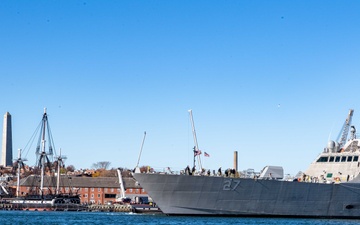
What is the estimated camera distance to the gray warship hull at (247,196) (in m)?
63.7

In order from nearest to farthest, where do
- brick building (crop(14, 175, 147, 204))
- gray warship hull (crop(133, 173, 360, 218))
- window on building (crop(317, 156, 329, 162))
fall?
gray warship hull (crop(133, 173, 360, 218)) → window on building (crop(317, 156, 329, 162)) → brick building (crop(14, 175, 147, 204))

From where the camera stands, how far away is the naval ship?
209 feet

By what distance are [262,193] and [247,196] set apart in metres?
1.35

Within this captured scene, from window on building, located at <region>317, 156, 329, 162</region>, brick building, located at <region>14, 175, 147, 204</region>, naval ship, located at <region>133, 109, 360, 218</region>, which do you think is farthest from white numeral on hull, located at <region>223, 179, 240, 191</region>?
brick building, located at <region>14, 175, 147, 204</region>

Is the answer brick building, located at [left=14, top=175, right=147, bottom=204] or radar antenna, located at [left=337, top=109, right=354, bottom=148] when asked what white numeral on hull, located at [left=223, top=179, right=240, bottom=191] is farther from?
brick building, located at [left=14, top=175, right=147, bottom=204]

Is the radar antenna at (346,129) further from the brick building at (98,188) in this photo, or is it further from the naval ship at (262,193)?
the brick building at (98,188)

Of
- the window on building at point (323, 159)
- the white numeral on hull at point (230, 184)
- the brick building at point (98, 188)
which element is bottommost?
the brick building at point (98, 188)

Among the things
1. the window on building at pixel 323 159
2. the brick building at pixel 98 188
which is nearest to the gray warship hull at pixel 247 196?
the window on building at pixel 323 159

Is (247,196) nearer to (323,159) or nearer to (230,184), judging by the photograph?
(230,184)

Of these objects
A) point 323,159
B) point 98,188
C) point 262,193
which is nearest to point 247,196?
point 262,193

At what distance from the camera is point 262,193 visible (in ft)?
213

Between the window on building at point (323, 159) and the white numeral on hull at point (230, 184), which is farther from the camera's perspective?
the window on building at point (323, 159)

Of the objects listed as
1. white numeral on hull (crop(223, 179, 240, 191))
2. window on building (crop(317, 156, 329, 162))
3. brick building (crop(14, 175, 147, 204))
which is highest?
window on building (crop(317, 156, 329, 162))

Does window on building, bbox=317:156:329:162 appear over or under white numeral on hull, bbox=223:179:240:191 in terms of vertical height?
over
